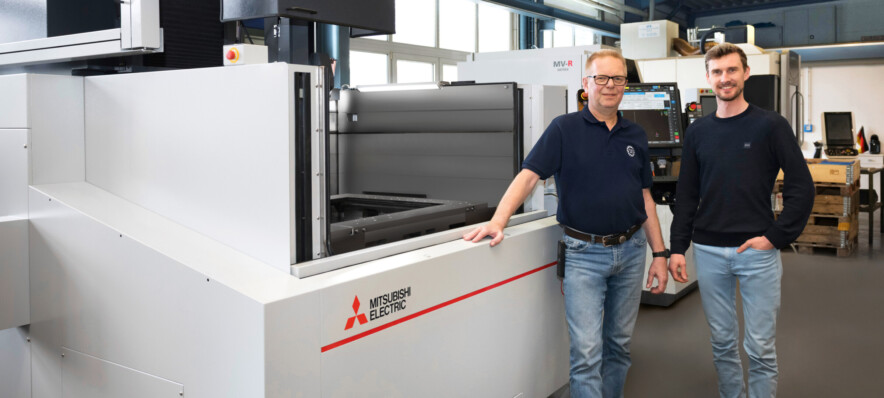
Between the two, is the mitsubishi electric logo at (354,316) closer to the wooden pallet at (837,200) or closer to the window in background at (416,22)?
the wooden pallet at (837,200)

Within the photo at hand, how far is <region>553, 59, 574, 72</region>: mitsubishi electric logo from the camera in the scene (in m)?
3.63

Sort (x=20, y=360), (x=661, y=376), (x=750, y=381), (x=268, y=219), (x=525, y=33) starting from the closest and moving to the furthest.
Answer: (x=268, y=219) → (x=20, y=360) → (x=750, y=381) → (x=661, y=376) → (x=525, y=33)

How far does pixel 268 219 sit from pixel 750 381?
169 centimetres

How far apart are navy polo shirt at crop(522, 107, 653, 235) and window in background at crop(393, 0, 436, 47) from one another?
5660 mm

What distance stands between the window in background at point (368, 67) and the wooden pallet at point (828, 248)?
175 inches

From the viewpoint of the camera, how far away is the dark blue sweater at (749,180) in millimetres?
2180

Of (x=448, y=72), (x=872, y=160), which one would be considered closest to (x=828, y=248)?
(x=872, y=160)

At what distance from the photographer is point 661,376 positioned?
10.2 ft

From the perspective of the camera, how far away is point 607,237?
87.1 inches

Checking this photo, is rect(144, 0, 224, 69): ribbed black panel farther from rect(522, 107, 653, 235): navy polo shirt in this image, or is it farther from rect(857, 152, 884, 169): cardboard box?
rect(857, 152, 884, 169): cardboard box

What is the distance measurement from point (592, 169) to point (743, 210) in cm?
50

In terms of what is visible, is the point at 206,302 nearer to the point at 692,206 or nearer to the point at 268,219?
the point at 268,219

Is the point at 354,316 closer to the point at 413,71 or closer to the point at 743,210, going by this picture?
the point at 743,210

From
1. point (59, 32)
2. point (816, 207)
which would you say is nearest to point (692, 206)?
point (59, 32)
